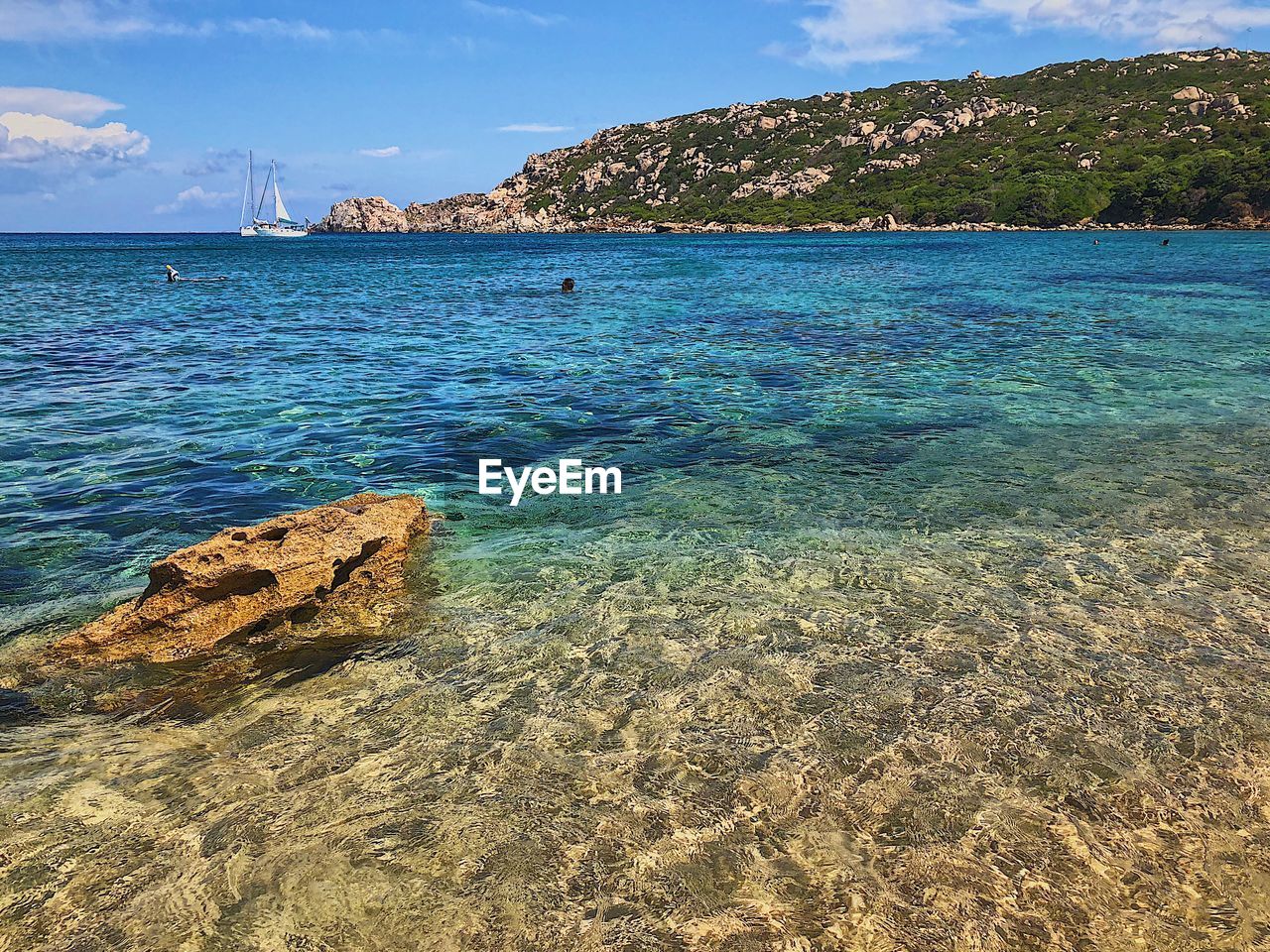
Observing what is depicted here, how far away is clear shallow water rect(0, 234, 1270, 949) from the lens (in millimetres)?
4094

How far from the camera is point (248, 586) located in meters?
7.35

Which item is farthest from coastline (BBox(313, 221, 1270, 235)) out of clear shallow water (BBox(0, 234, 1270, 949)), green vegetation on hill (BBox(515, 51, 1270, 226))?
clear shallow water (BBox(0, 234, 1270, 949))

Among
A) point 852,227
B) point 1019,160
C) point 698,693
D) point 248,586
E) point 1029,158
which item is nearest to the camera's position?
point 698,693

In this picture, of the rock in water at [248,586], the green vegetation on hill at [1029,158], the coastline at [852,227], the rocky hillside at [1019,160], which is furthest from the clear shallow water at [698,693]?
the rocky hillside at [1019,160]

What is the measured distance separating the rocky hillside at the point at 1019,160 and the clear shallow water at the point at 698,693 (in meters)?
124

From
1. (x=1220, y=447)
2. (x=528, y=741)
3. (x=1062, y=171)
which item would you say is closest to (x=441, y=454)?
(x=528, y=741)

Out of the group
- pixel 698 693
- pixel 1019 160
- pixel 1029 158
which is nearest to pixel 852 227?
pixel 1019 160

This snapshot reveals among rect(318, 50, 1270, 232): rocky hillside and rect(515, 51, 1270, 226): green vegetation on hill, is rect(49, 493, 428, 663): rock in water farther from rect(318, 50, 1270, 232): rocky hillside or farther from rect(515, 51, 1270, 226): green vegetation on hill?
rect(515, 51, 1270, 226): green vegetation on hill

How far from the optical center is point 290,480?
11641mm

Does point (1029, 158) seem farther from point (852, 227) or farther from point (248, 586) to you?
point (248, 586)

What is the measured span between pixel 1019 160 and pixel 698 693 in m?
167

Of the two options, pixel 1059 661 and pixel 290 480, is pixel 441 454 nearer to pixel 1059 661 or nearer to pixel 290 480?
pixel 290 480

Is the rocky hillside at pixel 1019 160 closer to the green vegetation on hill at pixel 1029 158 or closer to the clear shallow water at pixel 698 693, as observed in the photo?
the green vegetation on hill at pixel 1029 158

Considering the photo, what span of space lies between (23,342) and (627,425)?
917 inches
